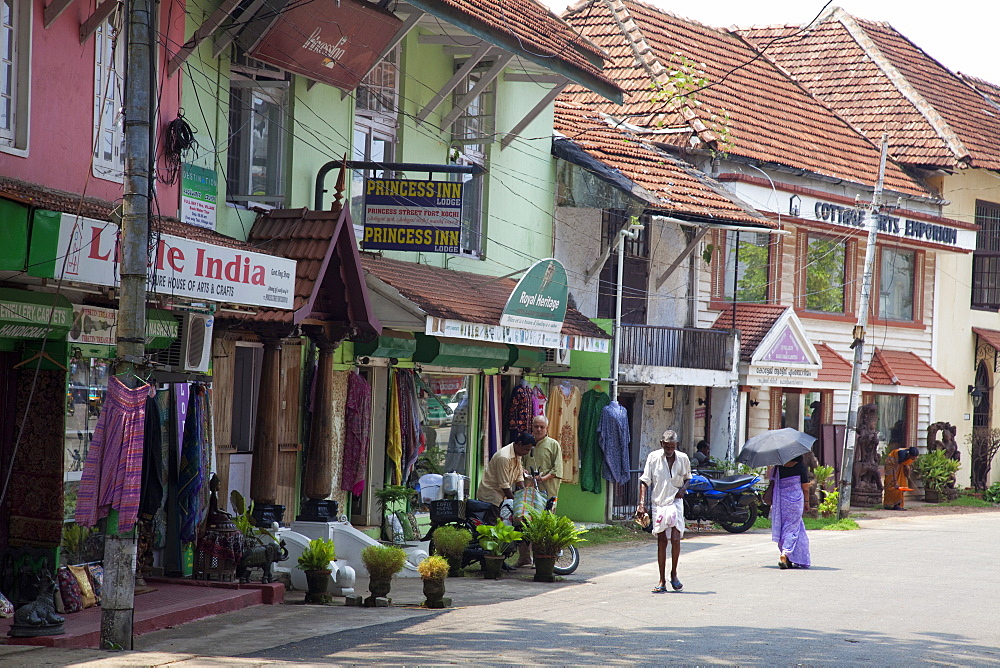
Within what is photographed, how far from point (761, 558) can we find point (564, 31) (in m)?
9.41

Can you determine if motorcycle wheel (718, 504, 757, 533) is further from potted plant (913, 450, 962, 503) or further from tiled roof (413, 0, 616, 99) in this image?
potted plant (913, 450, 962, 503)

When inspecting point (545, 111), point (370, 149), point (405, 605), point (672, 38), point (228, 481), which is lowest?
point (405, 605)

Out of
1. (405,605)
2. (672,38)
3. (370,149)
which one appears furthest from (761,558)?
(672,38)

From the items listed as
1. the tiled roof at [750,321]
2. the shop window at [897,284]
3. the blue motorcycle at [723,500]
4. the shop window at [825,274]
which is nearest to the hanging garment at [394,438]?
the blue motorcycle at [723,500]

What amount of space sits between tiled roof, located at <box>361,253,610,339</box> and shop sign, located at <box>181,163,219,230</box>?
2.45 meters

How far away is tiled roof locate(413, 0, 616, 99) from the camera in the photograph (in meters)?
15.7

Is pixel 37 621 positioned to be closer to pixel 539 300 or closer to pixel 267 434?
pixel 267 434

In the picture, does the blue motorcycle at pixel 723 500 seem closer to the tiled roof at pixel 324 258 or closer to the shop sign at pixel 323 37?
the tiled roof at pixel 324 258

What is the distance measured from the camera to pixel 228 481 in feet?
45.0

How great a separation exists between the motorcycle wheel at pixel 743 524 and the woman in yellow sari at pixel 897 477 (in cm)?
730

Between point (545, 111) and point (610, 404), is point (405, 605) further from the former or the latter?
point (545, 111)

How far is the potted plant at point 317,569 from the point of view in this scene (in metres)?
11.9

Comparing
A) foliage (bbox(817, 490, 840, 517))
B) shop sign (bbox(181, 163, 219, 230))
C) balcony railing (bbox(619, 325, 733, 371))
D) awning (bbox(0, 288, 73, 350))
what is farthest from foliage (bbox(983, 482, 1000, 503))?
awning (bbox(0, 288, 73, 350))

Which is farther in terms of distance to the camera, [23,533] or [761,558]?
[761,558]
